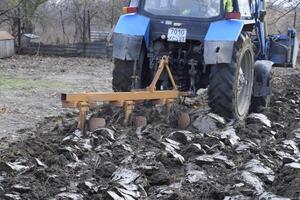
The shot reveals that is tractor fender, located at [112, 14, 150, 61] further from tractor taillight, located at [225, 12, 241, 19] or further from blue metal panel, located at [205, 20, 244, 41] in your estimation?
tractor taillight, located at [225, 12, 241, 19]

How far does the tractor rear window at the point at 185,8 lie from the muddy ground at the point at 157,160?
3.82ft

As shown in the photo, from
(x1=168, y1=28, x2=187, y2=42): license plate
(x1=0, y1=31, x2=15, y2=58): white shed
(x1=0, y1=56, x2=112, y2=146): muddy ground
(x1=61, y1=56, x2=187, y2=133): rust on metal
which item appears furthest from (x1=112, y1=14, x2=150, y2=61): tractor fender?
(x1=0, y1=31, x2=15, y2=58): white shed

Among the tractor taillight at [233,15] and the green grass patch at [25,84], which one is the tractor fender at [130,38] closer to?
the tractor taillight at [233,15]

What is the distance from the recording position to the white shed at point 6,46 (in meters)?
17.5

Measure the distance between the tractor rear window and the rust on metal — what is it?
2.51ft

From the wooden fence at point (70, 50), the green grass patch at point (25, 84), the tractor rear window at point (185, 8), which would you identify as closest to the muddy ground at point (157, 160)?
the tractor rear window at point (185, 8)

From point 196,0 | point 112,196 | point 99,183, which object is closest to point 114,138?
point 99,183

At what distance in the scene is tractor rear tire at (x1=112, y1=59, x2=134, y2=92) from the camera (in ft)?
25.4

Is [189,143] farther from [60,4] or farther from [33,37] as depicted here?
[60,4]

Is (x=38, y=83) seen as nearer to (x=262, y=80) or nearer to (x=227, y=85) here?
(x=262, y=80)

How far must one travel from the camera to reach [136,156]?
542 centimetres

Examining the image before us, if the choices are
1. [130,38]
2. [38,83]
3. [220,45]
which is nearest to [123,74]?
[130,38]

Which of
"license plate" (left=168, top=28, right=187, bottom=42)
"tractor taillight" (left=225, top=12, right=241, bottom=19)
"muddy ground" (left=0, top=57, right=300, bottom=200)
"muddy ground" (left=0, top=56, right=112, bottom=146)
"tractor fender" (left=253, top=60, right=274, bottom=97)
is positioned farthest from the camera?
"tractor fender" (left=253, top=60, right=274, bottom=97)

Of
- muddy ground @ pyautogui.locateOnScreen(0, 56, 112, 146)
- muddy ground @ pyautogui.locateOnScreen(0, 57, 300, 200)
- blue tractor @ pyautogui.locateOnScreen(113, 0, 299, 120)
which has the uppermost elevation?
blue tractor @ pyautogui.locateOnScreen(113, 0, 299, 120)
